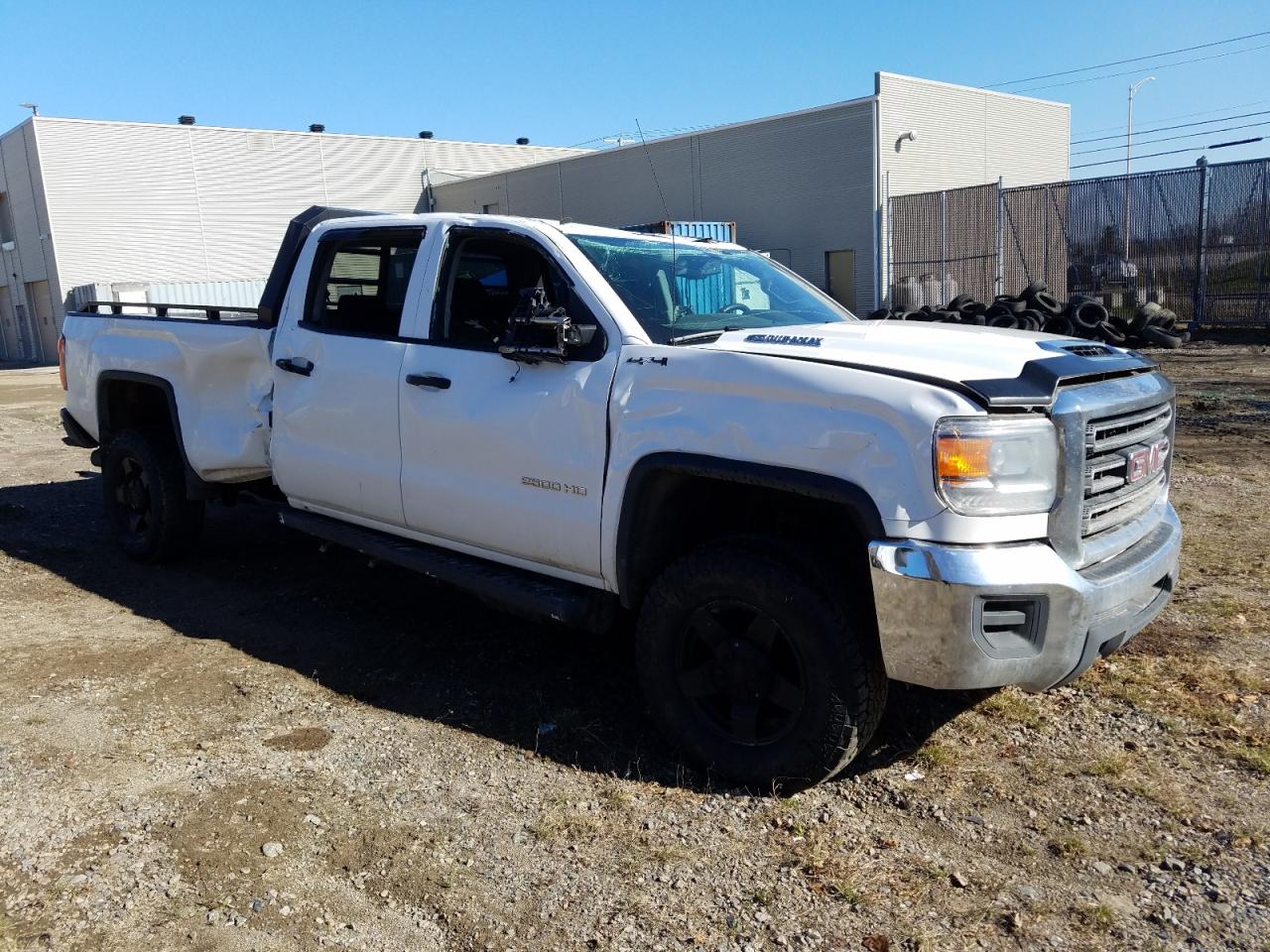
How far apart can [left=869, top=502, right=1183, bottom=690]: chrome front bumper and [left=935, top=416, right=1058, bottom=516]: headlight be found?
133 millimetres

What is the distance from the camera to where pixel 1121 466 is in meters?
3.48

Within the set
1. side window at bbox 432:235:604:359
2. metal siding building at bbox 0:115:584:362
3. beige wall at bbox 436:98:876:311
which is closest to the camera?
side window at bbox 432:235:604:359

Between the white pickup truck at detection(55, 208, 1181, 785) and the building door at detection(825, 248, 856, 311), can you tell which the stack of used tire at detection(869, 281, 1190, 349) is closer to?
the building door at detection(825, 248, 856, 311)

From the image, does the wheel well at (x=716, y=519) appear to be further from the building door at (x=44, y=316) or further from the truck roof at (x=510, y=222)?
the building door at (x=44, y=316)

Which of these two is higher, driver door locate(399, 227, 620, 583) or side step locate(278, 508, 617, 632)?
driver door locate(399, 227, 620, 583)

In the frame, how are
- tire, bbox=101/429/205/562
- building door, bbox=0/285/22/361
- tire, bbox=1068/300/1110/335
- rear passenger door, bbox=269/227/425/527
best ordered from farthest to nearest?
building door, bbox=0/285/22/361
tire, bbox=1068/300/1110/335
tire, bbox=101/429/205/562
rear passenger door, bbox=269/227/425/527

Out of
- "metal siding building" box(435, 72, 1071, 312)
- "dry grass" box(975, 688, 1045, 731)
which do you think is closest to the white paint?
"dry grass" box(975, 688, 1045, 731)

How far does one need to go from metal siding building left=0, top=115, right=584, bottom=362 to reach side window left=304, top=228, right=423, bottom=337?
104 feet

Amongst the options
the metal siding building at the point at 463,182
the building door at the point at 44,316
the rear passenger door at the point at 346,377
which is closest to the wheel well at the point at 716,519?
the rear passenger door at the point at 346,377

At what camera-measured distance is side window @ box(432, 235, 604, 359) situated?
4.56 m

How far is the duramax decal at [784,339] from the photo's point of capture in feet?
12.0

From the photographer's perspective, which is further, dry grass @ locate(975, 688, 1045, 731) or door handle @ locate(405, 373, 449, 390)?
door handle @ locate(405, 373, 449, 390)

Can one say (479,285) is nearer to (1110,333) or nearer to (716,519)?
(716,519)

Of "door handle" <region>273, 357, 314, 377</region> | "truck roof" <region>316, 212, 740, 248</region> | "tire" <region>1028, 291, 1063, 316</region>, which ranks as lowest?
"tire" <region>1028, 291, 1063, 316</region>
